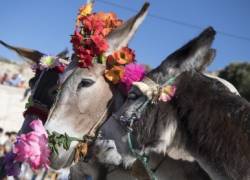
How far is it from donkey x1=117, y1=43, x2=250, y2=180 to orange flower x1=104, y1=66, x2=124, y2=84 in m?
0.79

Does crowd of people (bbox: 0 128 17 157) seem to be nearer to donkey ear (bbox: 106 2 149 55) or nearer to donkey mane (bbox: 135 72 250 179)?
donkey ear (bbox: 106 2 149 55)

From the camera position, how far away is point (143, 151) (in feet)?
13.4

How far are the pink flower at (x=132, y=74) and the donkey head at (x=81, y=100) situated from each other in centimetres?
21

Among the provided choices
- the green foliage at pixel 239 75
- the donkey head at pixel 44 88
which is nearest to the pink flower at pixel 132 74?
the donkey head at pixel 44 88

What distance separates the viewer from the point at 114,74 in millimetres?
5270

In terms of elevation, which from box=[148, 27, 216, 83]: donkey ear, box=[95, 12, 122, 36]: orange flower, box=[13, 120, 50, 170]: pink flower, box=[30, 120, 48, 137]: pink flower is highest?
box=[95, 12, 122, 36]: orange flower

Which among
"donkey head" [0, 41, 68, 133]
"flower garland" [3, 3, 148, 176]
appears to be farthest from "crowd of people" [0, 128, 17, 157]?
"flower garland" [3, 3, 148, 176]

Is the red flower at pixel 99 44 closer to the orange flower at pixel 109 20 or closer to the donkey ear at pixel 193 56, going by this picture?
the orange flower at pixel 109 20

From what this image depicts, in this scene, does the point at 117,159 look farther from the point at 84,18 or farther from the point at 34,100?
the point at 34,100

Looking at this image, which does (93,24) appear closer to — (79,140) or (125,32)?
(125,32)

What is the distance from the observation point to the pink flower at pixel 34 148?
4.43 m

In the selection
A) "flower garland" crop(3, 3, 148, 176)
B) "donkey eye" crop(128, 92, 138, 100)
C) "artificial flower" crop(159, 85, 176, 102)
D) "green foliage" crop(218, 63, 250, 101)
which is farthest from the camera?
"green foliage" crop(218, 63, 250, 101)

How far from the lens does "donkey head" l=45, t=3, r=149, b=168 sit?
199 inches

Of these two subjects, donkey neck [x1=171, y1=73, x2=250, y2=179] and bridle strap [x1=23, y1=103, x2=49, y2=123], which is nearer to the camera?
donkey neck [x1=171, y1=73, x2=250, y2=179]
